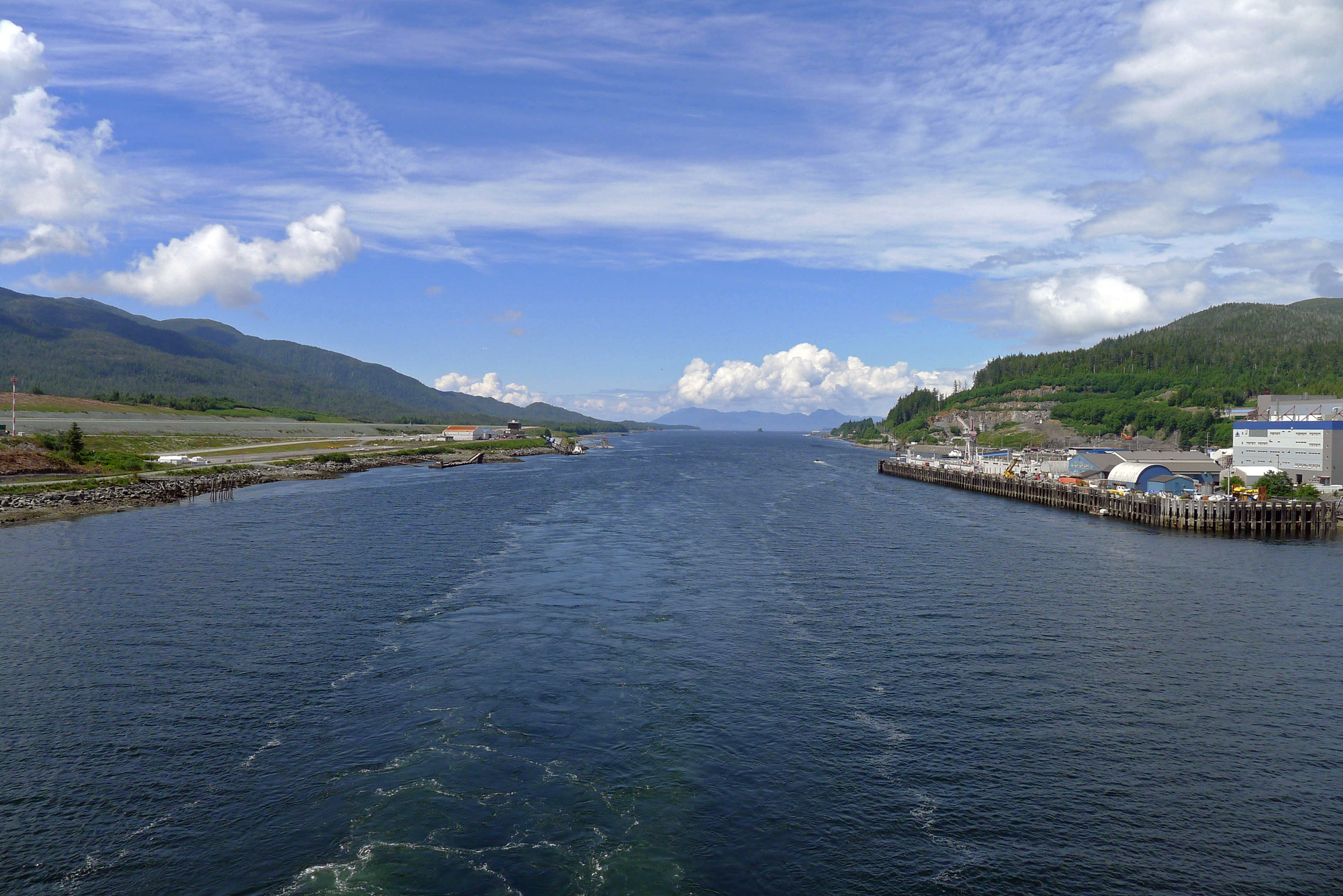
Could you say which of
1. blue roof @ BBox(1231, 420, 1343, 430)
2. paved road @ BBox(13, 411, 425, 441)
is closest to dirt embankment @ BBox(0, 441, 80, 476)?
paved road @ BBox(13, 411, 425, 441)

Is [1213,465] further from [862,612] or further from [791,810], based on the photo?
[791,810]

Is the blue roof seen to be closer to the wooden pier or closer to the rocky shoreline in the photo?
the wooden pier

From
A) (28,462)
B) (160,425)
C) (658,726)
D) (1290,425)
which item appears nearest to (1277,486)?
(1290,425)

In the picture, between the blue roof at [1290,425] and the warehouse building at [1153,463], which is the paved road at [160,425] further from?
the blue roof at [1290,425]

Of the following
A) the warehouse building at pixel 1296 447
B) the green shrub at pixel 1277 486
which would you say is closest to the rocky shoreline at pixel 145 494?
the green shrub at pixel 1277 486

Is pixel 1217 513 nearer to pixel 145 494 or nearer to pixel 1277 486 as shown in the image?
pixel 1277 486
